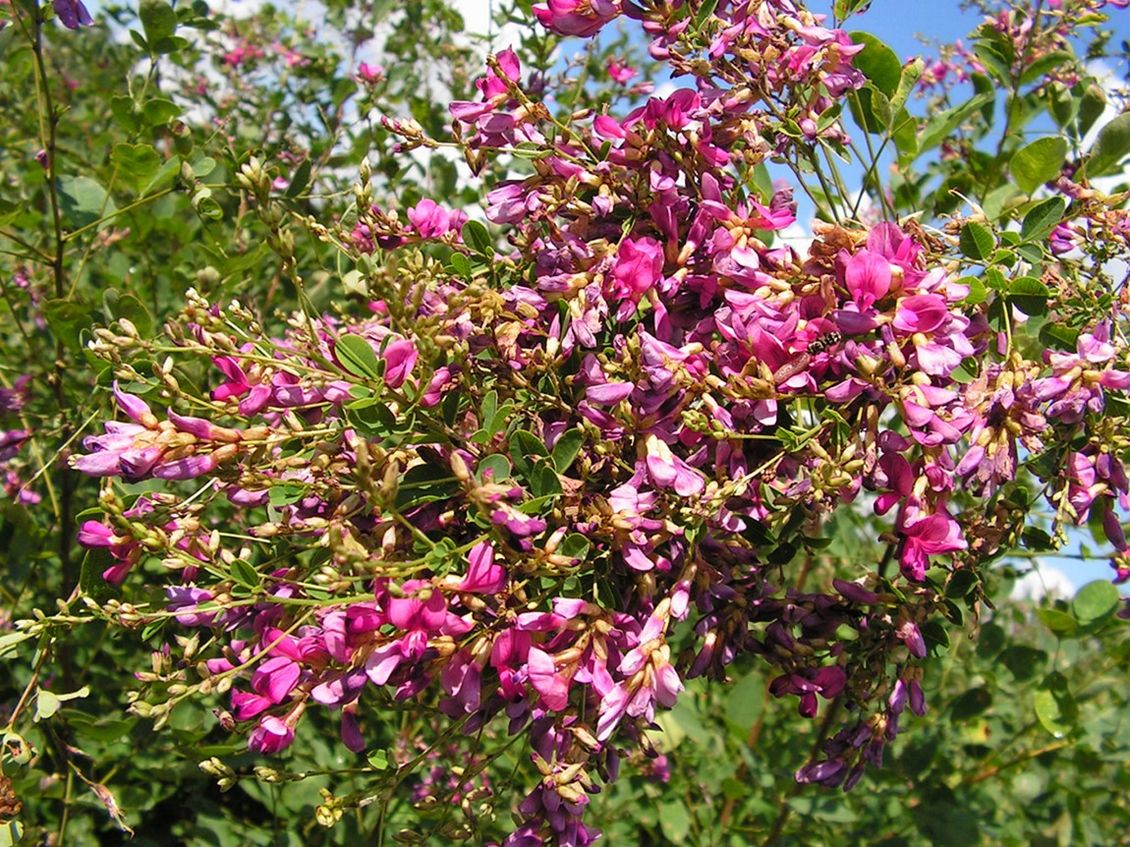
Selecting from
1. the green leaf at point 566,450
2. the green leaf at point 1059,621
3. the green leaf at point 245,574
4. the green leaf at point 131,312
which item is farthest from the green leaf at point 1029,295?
the green leaf at point 131,312

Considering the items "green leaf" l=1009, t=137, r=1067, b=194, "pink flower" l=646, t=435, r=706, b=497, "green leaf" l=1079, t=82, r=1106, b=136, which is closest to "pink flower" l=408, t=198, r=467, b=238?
"pink flower" l=646, t=435, r=706, b=497

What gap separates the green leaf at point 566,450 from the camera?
2.94ft

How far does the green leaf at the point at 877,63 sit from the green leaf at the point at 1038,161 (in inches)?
8.2

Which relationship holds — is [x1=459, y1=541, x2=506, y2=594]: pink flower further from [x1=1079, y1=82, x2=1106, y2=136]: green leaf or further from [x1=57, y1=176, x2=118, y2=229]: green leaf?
[x1=1079, y1=82, x2=1106, y2=136]: green leaf

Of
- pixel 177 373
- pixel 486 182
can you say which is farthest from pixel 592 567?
pixel 486 182

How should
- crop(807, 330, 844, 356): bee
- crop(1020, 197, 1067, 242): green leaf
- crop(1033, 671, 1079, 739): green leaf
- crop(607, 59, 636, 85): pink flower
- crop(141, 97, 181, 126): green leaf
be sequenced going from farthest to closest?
crop(607, 59, 636, 85): pink flower < crop(1033, 671, 1079, 739): green leaf < crop(141, 97, 181, 126): green leaf < crop(1020, 197, 1067, 242): green leaf < crop(807, 330, 844, 356): bee

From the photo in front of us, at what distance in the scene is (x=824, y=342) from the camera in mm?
943

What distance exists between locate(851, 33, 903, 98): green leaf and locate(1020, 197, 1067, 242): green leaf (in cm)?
24

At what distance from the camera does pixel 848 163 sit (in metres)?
1.16

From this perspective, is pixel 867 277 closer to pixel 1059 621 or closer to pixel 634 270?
pixel 634 270

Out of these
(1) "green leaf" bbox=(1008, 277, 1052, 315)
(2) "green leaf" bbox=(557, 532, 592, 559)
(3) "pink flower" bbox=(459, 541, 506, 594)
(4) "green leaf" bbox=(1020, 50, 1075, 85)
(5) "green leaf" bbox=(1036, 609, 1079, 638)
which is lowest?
(5) "green leaf" bbox=(1036, 609, 1079, 638)

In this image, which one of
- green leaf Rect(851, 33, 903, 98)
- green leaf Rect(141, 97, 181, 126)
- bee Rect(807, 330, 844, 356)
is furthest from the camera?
green leaf Rect(141, 97, 181, 126)

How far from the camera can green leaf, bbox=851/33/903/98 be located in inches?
45.2

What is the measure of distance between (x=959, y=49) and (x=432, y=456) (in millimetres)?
2251
